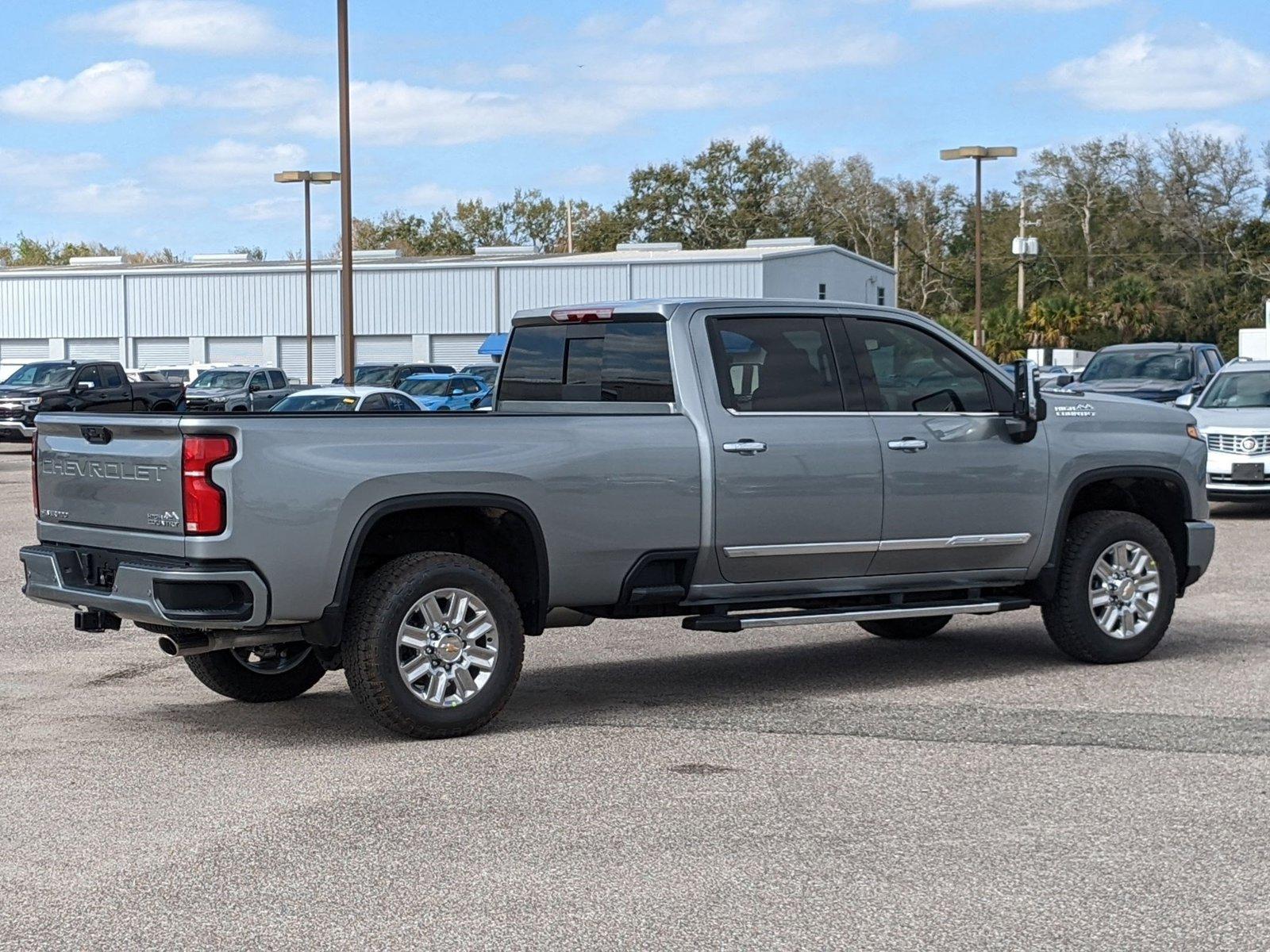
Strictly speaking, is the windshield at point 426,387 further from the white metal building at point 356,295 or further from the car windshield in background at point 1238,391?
the white metal building at point 356,295

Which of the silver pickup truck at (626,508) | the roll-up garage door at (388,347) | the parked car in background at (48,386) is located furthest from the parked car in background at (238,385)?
the silver pickup truck at (626,508)

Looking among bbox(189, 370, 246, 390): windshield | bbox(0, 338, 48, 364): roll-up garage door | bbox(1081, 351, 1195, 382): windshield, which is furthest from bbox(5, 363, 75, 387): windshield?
bbox(0, 338, 48, 364): roll-up garage door


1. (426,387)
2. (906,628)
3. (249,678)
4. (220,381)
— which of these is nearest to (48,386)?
(220,381)

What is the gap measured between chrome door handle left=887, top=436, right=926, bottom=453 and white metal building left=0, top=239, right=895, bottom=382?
49.6 m

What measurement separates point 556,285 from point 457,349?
4474 mm

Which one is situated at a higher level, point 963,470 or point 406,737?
point 963,470

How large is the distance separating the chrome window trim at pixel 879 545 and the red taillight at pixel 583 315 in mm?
1439

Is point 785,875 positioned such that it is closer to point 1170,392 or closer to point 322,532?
point 322,532

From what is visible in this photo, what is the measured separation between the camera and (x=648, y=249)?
6406 centimetres

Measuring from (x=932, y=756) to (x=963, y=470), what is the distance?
7.08ft

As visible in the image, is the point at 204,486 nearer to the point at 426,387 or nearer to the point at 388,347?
the point at 426,387

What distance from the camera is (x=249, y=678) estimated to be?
345 inches

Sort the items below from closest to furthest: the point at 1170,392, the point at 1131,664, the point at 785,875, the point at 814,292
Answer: the point at 785,875
the point at 1131,664
the point at 1170,392
the point at 814,292

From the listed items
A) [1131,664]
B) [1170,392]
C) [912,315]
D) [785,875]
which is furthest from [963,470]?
[1170,392]
